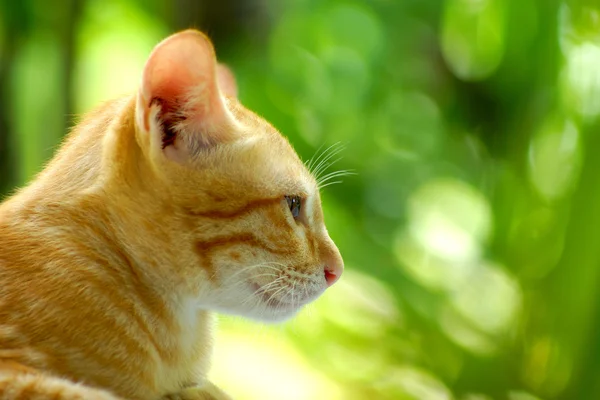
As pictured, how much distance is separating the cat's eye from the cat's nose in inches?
2.4

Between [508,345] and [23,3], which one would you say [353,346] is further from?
[23,3]

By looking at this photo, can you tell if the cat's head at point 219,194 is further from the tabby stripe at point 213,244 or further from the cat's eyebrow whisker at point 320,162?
the cat's eyebrow whisker at point 320,162

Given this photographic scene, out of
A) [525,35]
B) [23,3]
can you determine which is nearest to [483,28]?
[525,35]

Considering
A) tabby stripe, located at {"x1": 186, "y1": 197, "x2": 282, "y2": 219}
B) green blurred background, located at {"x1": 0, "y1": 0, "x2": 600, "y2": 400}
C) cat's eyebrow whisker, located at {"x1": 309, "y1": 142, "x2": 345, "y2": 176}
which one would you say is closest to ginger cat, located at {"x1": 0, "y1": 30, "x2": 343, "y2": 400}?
tabby stripe, located at {"x1": 186, "y1": 197, "x2": 282, "y2": 219}

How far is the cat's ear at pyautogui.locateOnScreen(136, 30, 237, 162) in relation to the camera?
0.66 metres

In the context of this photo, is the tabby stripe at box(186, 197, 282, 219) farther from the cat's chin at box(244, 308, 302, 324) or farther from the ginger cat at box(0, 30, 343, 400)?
the cat's chin at box(244, 308, 302, 324)

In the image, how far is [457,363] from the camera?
1.62 metres

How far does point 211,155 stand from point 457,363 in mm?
1052

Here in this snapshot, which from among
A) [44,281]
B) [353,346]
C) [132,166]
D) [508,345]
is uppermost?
[132,166]

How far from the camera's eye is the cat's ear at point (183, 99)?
2.17 ft

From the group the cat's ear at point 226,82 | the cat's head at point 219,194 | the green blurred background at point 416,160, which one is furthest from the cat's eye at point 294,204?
the green blurred background at point 416,160

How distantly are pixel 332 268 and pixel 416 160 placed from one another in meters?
1.12

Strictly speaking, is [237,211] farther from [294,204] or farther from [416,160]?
[416,160]

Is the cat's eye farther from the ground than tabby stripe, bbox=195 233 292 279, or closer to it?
farther from the ground
